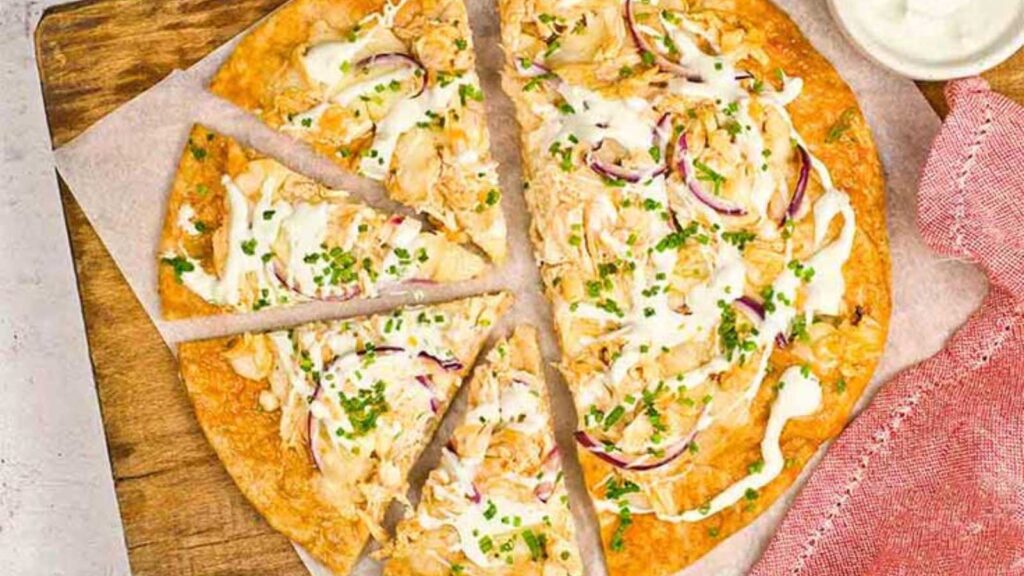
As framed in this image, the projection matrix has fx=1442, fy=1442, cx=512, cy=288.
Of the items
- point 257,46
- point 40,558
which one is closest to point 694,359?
point 257,46

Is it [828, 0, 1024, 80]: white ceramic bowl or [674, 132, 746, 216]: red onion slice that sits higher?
[828, 0, 1024, 80]: white ceramic bowl

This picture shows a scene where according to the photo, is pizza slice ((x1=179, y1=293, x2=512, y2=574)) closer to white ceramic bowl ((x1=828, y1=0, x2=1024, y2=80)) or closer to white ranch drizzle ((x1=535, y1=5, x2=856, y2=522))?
white ranch drizzle ((x1=535, y1=5, x2=856, y2=522))

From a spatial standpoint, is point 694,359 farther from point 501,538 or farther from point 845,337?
point 501,538

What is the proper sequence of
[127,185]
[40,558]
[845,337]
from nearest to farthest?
[845,337]
[127,185]
[40,558]

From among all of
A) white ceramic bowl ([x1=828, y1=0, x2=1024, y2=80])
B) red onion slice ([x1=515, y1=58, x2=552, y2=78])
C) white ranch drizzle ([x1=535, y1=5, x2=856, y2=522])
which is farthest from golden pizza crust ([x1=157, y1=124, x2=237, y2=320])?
white ceramic bowl ([x1=828, y1=0, x2=1024, y2=80])

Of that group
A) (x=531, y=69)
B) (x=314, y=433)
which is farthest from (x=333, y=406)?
(x=531, y=69)

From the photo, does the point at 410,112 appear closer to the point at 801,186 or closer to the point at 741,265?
the point at 741,265
